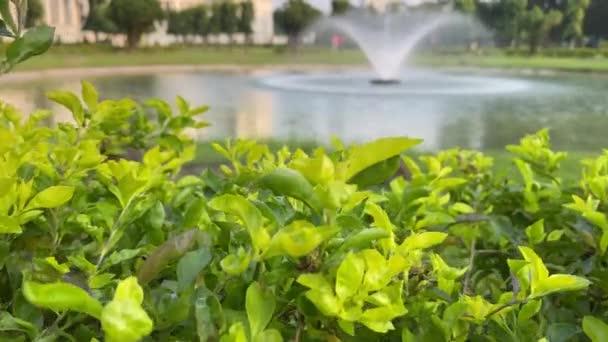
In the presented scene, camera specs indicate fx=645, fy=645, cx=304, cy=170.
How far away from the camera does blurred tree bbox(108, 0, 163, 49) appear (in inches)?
801

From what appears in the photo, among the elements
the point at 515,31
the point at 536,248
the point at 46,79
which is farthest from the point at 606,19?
the point at 536,248

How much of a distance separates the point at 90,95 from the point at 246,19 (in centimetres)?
2494

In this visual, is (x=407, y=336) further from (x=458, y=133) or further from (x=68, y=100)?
(x=458, y=133)

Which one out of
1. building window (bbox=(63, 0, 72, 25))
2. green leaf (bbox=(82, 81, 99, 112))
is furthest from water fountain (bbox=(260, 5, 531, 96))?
green leaf (bbox=(82, 81, 99, 112))

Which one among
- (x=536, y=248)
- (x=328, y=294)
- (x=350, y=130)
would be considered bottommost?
(x=350, y=130)

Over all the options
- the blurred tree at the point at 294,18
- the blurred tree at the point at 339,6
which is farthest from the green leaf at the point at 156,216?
the blurred tree at the point at 294,18

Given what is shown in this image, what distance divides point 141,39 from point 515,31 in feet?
40.1

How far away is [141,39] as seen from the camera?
72.4 ft

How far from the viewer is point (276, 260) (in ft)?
2.06

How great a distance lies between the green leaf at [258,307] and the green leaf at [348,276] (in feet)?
0.20

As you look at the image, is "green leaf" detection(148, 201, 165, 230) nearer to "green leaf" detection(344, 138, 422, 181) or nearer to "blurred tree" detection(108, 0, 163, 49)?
"green leaf" detection(344, 138, 422, 181)

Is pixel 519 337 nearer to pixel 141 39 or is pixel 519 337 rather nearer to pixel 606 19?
pixel 606 19

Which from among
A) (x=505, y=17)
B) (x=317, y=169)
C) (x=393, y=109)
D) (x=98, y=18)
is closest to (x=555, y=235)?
(x=317, y=169)

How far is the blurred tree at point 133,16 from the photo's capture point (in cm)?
2034
